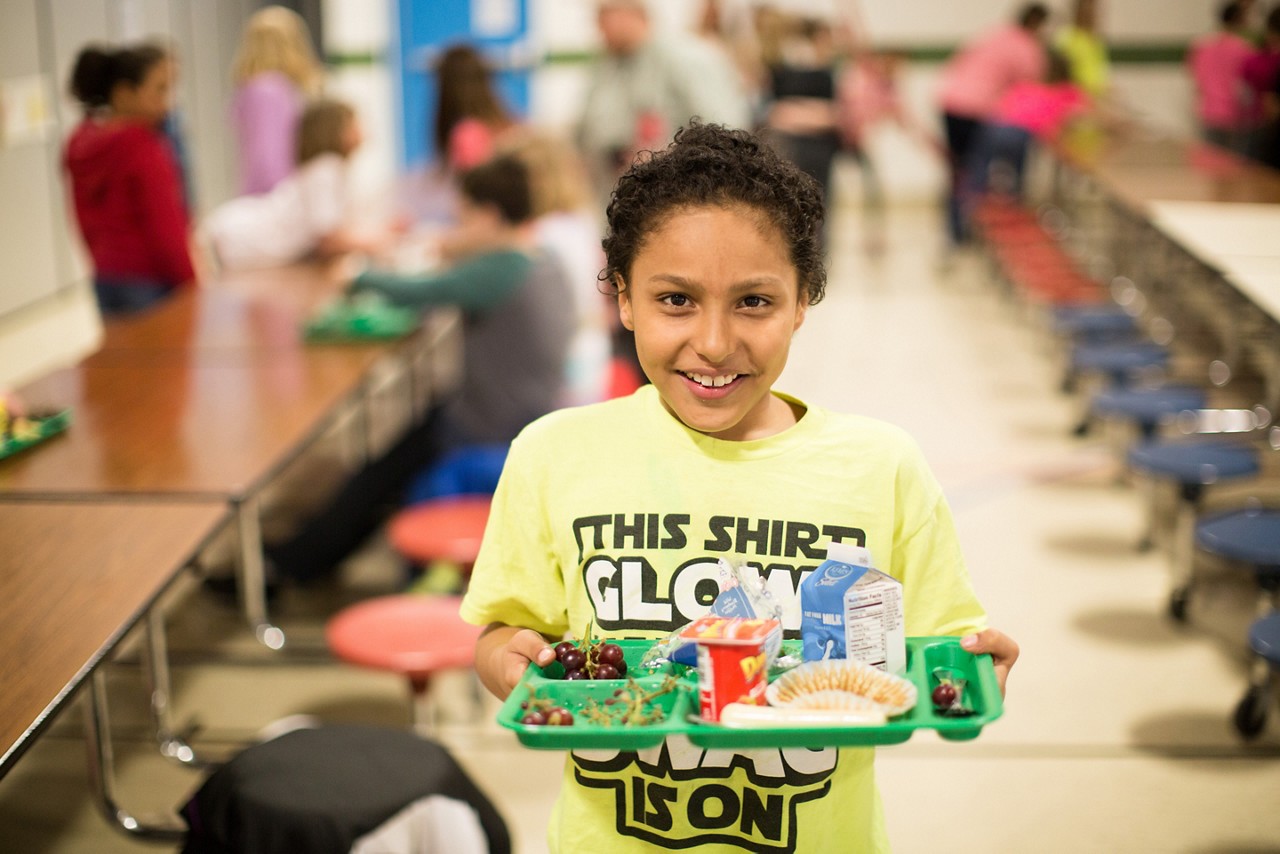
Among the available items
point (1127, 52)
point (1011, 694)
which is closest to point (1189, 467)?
point (1011, 694)

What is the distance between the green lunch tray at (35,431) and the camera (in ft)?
10.4

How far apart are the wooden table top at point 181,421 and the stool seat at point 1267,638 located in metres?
2.04

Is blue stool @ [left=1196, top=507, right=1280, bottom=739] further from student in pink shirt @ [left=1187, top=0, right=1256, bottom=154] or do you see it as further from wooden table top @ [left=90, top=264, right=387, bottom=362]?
student in pink shirt @ [left=1187, top=0, right=1256, bottom=154]

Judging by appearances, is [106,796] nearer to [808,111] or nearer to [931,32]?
[808,111]

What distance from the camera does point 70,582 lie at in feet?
7.86

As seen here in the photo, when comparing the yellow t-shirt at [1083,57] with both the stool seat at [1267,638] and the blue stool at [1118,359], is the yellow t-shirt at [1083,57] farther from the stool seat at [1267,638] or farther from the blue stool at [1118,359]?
the stool seat at [1267,638]

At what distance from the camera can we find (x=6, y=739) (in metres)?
1.83

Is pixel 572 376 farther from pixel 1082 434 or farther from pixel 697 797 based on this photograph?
pixel 697 797

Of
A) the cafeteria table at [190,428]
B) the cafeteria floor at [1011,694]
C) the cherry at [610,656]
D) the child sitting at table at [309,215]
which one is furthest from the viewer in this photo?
the child sitting at table at [309,215]

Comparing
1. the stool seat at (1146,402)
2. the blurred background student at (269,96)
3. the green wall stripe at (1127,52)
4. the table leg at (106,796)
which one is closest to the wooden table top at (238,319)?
the table leg at (106,796)

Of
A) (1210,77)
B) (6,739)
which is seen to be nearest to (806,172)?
(6,739)

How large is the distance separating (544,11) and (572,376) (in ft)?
31.1

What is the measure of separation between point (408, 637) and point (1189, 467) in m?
2.33

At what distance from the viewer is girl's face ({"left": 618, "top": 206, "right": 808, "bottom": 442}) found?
4.21 ft
